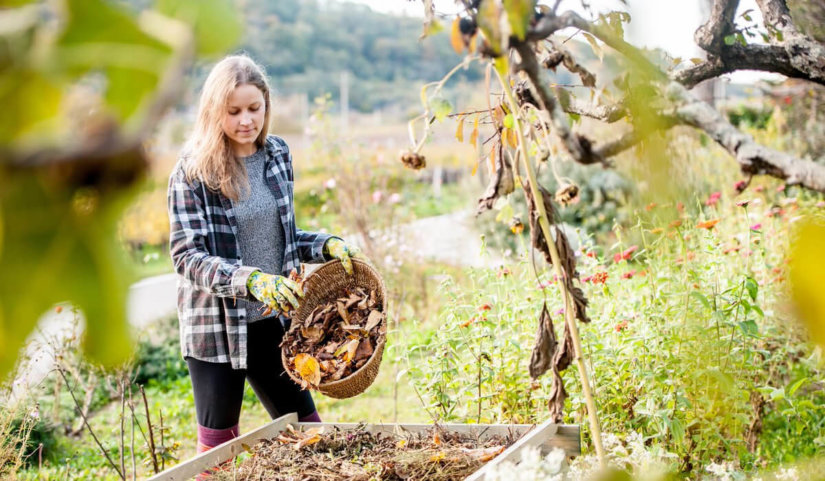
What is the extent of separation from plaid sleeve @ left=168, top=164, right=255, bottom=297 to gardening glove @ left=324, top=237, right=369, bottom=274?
1.12 feet

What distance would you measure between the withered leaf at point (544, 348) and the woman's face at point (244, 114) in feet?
4.36

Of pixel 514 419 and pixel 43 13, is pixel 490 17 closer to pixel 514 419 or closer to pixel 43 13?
pixel 43 13

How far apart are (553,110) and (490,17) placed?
0.51 feet

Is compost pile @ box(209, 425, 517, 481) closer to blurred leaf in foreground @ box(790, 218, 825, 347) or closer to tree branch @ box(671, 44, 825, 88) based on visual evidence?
tree branch @ box(671, 44, 825, 88)

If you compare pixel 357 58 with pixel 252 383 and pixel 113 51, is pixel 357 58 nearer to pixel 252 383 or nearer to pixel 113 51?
pixel 252 383

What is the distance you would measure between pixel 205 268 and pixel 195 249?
0.12m

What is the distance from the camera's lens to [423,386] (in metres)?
2.68

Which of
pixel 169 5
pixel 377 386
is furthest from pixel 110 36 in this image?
pixel 377 386

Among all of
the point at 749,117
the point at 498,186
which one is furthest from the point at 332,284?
the point at 749,117

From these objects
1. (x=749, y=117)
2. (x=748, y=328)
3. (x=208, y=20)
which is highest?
(x=749, y=117)

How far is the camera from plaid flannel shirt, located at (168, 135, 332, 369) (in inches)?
84.8

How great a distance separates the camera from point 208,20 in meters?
0.24

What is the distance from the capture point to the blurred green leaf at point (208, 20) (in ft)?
0.77

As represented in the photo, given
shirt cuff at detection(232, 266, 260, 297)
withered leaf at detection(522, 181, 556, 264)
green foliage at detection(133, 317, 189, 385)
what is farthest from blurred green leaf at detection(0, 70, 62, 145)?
green foliage at detection(133, 317, 189, 385)
